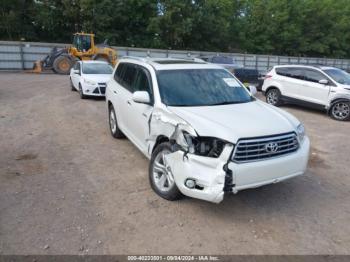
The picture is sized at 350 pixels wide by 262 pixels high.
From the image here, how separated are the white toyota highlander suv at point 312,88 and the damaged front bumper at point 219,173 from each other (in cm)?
761

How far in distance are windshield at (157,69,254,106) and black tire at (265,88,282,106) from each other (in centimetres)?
718

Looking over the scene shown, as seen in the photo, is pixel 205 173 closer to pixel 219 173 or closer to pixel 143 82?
pixel 219 173

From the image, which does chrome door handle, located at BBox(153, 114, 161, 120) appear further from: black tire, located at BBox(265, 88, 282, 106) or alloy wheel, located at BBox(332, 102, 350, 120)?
black tire, located at BBox(265, 88, 282, 106)

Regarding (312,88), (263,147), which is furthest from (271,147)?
(312,88)

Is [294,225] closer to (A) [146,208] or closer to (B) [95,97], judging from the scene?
(A) [146,208]

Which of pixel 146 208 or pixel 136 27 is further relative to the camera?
pixel 136 27

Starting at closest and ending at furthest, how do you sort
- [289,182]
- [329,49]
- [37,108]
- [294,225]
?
1. [294,225]
2. [289,182]
3. [37,108]
4. [329,49]

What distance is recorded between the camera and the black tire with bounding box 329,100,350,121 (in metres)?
10.4

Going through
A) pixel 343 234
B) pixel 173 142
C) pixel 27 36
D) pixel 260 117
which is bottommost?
pixel 343 234

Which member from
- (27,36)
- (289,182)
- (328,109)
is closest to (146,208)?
(289,182)

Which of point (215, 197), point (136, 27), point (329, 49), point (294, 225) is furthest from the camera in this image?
point (329, 49)

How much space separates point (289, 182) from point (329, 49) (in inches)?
1998

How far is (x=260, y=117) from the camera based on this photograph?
437 centimetres

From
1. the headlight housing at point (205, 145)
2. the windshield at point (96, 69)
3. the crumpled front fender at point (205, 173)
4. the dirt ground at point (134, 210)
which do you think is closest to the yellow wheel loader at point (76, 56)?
the windshield at point (96, 69)
